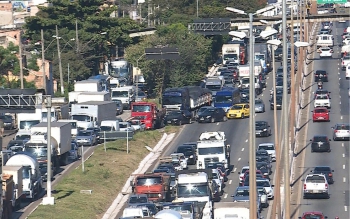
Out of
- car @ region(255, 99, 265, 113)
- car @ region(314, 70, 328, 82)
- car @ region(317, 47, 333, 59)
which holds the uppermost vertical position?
car @ region(317, 47, 333, 59)

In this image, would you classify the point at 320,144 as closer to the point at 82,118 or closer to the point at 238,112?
the point at 238,112

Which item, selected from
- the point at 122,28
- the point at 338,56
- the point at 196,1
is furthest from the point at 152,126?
the point at 196,1

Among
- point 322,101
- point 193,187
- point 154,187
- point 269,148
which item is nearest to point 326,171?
point 269,148

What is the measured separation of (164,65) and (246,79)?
9.82 m

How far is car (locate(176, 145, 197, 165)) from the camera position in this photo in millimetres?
79062

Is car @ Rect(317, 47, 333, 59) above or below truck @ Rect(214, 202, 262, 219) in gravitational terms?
above

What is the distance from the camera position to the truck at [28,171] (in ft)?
211

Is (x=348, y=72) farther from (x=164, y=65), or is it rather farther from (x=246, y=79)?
(x=164, y=65)

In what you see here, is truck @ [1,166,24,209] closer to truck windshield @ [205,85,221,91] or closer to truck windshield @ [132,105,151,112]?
truck windshield @ [132,105,151,112]

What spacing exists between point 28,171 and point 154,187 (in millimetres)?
6855

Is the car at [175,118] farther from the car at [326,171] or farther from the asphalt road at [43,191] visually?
the car at [326,171]

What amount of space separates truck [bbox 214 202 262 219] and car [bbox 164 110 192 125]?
140 feet

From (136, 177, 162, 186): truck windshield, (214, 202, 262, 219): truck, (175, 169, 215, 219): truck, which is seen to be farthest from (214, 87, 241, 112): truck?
(214, 202, 262, 219): truck

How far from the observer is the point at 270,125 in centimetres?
9481
